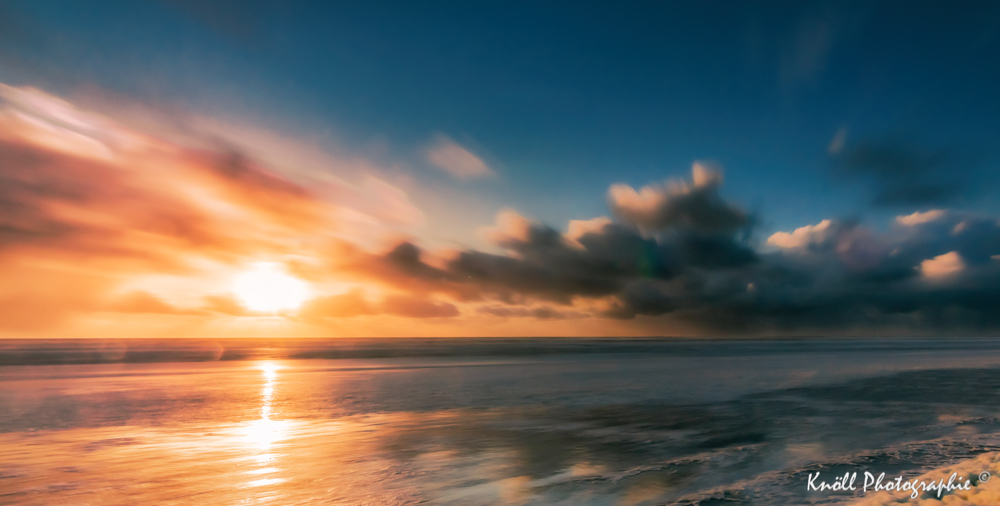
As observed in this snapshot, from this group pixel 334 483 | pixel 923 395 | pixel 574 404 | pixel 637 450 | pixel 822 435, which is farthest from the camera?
pixel 923 395

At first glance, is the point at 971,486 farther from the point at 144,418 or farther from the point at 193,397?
the point at 193,397

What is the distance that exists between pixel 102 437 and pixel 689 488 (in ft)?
52.9

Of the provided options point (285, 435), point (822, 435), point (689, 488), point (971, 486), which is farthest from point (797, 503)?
point (285, 435)

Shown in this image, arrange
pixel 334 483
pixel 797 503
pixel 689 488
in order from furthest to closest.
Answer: pixel 334 483 < pixel 689 488 < pixel 797 503

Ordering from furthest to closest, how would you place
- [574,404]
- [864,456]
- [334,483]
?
[574,404], [864,456], [334,483]

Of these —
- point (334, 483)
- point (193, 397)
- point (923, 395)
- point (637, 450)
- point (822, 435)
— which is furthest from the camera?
point (193, 397)

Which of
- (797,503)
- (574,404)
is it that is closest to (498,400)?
(574,404)

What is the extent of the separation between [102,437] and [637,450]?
15164mm

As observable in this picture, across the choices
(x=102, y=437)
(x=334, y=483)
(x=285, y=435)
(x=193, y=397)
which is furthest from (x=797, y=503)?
(x=193, y=397)

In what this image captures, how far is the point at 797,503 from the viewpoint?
8438 millimetres

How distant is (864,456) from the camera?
11664 millimetres

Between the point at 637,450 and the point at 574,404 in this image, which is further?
the point at 574,404

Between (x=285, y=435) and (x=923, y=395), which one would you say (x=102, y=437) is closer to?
(x=285, y=435)

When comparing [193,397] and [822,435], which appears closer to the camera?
[822,435]
